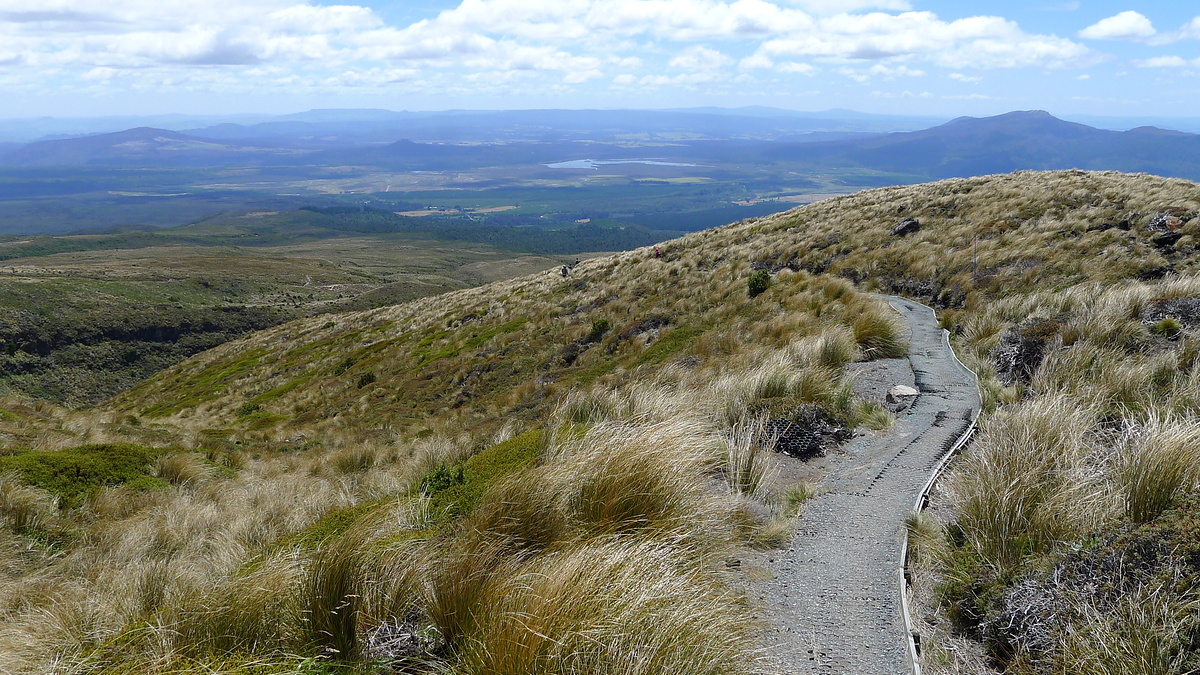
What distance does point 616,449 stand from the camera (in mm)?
4586

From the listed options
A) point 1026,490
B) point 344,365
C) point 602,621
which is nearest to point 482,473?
point 602,621

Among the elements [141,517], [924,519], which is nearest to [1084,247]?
[924,519]

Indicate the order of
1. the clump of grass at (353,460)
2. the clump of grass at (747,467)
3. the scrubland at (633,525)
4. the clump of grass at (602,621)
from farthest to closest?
the clump of grass at (353,460), the clump of grass at (747,467), the scrubland at (633,525), the clump of grass at (602,621)

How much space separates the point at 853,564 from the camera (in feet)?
13.2

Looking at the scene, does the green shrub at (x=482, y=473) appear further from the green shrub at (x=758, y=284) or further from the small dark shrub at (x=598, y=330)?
the green shrub at (x=758, y=284)

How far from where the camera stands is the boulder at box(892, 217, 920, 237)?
23828 mm

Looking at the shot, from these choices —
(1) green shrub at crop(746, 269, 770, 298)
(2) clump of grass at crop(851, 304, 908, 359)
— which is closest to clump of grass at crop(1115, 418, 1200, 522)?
Answer: (2) clump of grass at crop(851, 304, 908, 359)

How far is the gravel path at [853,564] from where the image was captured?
127 inches

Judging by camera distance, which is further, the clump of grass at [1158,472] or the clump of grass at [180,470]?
the clump of grass at [180,470]

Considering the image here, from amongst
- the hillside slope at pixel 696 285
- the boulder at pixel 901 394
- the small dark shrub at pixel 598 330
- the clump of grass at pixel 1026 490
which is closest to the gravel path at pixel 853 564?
the clump of grass at pixel 1026 490

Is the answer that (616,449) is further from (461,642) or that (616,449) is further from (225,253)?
(225,253)

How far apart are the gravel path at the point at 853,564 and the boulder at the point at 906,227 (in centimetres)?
1939

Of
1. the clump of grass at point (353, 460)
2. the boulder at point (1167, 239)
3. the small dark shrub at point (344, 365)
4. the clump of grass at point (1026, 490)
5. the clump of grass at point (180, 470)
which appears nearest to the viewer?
the clump of grass at point (1026, 490)

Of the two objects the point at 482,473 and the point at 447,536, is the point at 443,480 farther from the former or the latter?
the point at 447,536
